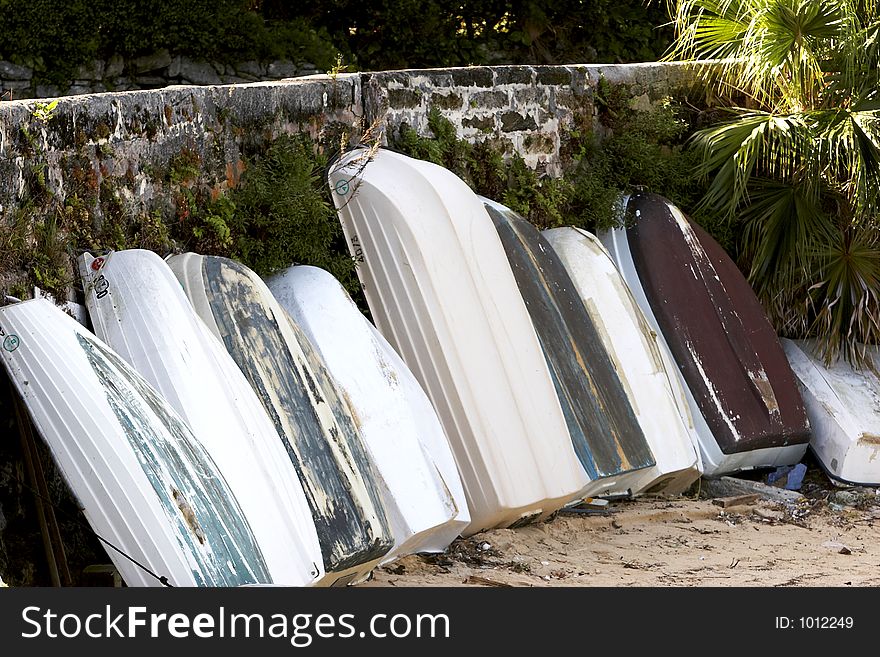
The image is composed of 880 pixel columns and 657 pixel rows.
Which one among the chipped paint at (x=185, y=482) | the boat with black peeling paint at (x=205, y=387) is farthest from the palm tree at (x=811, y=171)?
the chipped paint at (x=185, y=482)

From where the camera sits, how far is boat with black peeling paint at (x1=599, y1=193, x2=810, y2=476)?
224 inches

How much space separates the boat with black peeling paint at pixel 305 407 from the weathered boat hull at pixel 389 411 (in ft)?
0.25

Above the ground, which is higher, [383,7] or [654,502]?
[383,7]

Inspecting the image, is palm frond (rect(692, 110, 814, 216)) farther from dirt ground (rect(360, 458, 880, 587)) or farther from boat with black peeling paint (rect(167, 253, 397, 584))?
boat with black peeling paint (rect(167, 253, 397, 584))

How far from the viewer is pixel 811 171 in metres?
6.28

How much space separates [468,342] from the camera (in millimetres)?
4855

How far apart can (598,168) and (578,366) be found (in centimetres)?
162

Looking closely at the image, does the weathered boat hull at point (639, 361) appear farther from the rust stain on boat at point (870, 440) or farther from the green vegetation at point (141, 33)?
the green vegetation at point (141, 33)

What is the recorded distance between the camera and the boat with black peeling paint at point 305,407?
12.9 feet

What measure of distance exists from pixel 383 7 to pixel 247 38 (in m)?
1.20

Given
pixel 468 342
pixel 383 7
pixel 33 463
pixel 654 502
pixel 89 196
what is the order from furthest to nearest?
pixel 383 7 → pixel 654 502 → pixel 468 342 → pixel 89 196 → pixel 33 463

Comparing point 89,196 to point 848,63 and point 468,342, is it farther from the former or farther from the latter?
point 848,63

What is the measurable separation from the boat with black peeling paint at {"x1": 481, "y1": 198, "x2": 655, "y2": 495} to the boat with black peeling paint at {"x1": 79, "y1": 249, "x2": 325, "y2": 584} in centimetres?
149
